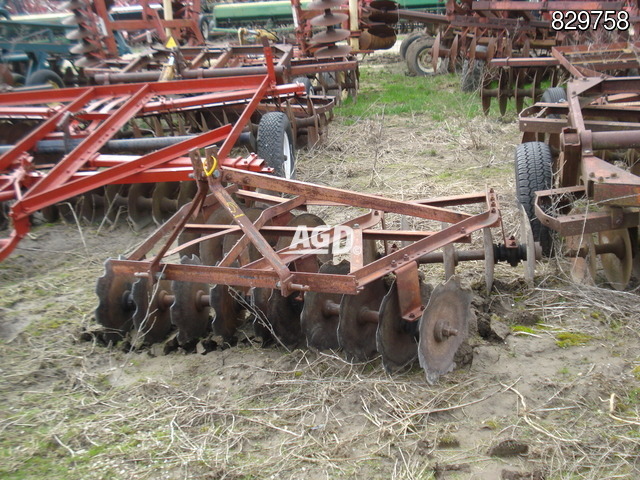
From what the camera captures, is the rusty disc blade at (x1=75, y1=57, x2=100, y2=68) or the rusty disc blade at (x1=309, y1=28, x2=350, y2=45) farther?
the rusty disc blade at (x1=75, y1=57, x2=100, y2=68)

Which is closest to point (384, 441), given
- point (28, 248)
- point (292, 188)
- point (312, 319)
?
point (312, 319)

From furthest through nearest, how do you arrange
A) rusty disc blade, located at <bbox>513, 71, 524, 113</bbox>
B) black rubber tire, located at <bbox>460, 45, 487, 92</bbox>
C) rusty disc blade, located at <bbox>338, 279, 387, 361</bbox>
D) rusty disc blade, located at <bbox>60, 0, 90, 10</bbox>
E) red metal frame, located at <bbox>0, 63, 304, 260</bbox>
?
1. black rubber tire, located at <bbox>460, 45, 487, 92</bbox>
2. rusty disc blade, located at <bbox>60, 0, 90, 10</bbox>
3. rusty disc blade, located at <bbox>513, 71, 524, 113</bbox>
4. red metal frame, located at <bbox>0, 63, 304, 260</bbox>
5. rusty disc blade, located at <bbox>338, 279, 387, 361</bbox>

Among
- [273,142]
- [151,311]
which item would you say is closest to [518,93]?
[273,142]

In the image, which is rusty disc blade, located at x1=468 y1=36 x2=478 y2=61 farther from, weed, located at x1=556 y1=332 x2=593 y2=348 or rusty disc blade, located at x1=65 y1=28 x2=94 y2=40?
weed, located at x1=556 y1=332 x2=593 y2=348

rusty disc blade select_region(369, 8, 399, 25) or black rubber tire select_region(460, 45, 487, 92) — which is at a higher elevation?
rusty disc blade select_region(369, 8, 399, 25)

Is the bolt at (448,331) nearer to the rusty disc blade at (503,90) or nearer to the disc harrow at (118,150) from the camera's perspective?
the disc harrow at (118,150)

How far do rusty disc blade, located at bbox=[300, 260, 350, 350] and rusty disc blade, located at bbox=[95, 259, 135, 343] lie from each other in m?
0.92

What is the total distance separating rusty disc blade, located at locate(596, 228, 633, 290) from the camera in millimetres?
3404

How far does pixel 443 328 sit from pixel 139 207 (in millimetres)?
Result: 3029

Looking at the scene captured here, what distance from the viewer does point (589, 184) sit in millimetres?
3111

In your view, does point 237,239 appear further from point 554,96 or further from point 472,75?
point 472,75

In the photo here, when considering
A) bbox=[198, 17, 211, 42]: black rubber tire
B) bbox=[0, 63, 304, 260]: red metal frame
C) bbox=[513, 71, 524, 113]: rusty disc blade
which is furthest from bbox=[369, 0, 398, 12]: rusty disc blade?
bbox=[0, 63, 304, 260]: red metal frame

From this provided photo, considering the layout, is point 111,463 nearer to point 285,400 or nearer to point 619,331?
point 285,400

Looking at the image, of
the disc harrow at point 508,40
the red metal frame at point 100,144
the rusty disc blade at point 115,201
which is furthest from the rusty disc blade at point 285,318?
the disc harrow at point 508,40
